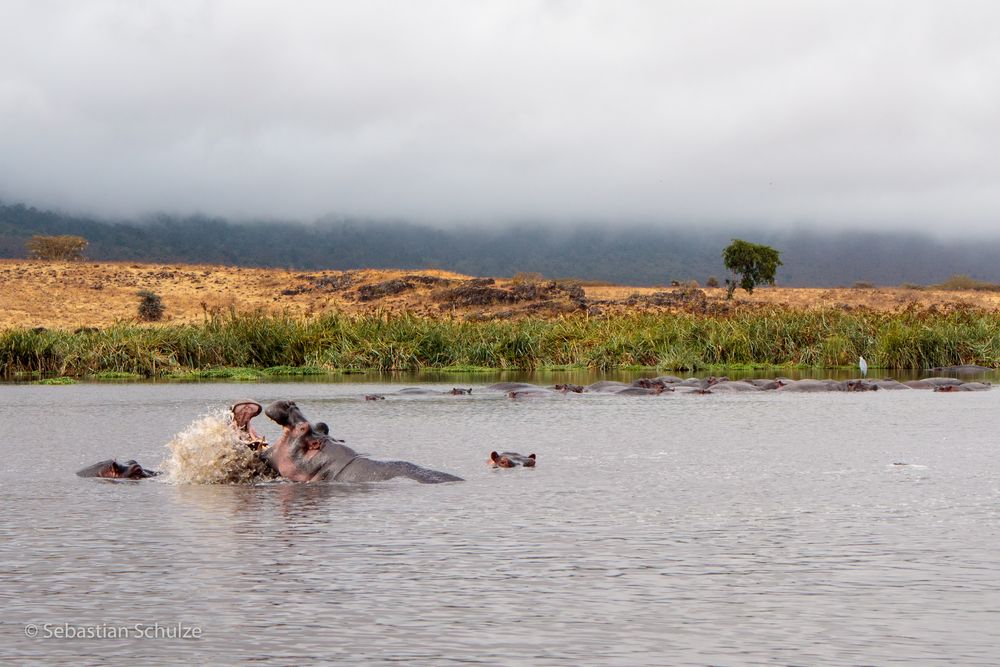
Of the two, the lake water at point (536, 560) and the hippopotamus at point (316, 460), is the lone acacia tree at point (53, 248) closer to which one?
the lake water at point (536, 560)

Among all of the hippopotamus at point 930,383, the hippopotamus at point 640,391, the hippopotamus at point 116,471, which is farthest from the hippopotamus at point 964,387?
the hippopotamus at point 116,471

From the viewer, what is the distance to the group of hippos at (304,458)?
12.2 m

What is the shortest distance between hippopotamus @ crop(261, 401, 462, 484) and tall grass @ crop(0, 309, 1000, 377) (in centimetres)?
2451

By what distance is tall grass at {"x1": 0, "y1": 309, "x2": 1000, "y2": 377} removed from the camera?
3644 cm

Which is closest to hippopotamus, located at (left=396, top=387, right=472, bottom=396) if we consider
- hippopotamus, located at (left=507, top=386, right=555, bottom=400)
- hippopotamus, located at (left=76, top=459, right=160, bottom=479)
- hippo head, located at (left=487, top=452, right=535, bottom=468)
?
hippopotamus, located at (left=507, top=386, right=555, bottom=400)

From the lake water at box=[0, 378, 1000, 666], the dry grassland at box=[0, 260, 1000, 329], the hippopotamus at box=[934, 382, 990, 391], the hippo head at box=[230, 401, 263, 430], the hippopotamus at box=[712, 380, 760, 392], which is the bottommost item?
the lake water at box=[0, 378, 1000, 666]

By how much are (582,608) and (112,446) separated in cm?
1088

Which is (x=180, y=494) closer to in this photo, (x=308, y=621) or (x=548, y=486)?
(x=548, y=486)

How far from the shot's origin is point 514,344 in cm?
3994

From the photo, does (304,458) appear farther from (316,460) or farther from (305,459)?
(316,460)

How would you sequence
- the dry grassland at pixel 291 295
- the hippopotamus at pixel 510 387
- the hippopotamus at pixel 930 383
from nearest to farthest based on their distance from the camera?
the hippopotamus at pixel 510 387
the hippopotamus at pixel 930 383
the dry grassland at pixel 291 295

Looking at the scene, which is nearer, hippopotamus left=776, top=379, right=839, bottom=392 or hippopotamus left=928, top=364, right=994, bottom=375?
hippopotamus left=776, top=379, right=839, bottom=392

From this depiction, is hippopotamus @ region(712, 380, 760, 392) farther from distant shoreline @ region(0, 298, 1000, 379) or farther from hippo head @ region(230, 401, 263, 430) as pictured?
hippo head @ region(230, 401, 263, 430)

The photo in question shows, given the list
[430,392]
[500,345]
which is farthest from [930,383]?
[500,345]
